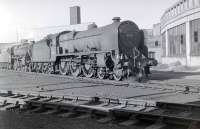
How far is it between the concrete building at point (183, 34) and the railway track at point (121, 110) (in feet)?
82.0

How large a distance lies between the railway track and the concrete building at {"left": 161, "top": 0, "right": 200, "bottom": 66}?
25.0m

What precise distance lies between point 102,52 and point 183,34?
19898mm

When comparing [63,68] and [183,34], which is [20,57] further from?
[183,34]

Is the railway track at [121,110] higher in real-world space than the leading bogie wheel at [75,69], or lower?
lower

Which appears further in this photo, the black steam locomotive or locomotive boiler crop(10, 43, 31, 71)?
locomotive boiler crop(10, 43, 31, 71)

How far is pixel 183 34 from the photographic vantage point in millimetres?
37125

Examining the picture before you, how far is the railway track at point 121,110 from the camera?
7539 millimetres

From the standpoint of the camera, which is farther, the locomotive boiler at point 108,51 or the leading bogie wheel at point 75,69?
the leading bogie wheel at point 75,69

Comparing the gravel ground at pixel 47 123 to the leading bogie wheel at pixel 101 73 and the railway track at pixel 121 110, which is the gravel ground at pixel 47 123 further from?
the leading bogie wheel at pixel 101 73

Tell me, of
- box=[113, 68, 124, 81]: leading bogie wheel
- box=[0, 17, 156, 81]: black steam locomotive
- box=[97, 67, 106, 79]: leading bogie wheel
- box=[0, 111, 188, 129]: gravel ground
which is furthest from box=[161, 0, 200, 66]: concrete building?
box=[0, 111, 188, 129]: gravel ground

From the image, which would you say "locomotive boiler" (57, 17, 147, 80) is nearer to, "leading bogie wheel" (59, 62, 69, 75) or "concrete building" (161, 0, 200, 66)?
"leading bogie wheel" (59, 62, 69, 75)

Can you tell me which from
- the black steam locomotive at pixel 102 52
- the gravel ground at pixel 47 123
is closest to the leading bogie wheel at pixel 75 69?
the black steam locomotive at pixel 102 52

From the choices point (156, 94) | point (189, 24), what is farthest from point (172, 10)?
point (156, 94)

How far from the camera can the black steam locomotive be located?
18953mm
